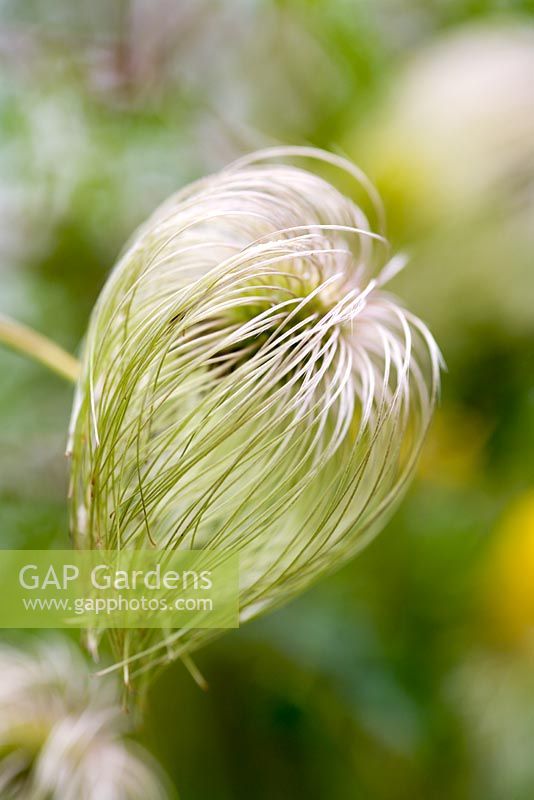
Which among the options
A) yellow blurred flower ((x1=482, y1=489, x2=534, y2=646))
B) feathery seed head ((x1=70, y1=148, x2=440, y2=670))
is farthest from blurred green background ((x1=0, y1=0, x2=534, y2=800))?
feathery seed head ((x1=70, y1=148, x2=440, y2=670))

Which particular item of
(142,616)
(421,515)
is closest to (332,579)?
(421,515)

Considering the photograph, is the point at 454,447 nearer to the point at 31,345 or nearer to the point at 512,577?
the point at 512,577

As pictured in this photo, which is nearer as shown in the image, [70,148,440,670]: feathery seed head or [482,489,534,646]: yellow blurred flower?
[70,148,440,670]: feathery seed head

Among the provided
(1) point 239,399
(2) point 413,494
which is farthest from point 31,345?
(2) point 413,494

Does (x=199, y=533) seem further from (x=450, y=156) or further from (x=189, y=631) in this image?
(x=450, y=156)

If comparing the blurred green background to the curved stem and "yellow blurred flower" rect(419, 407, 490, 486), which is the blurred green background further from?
the curved stem
